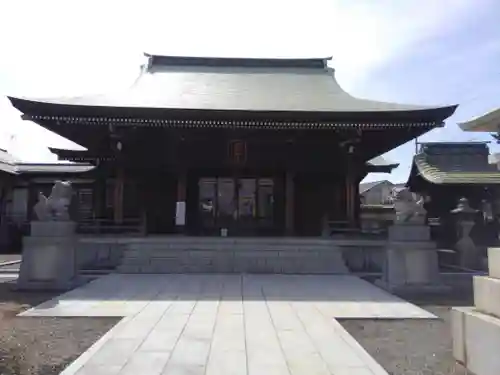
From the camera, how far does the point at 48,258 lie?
10.0 metres

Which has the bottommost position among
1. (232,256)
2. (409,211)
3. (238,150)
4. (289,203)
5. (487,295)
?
(232,256)

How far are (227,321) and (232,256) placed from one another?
6.13 meters

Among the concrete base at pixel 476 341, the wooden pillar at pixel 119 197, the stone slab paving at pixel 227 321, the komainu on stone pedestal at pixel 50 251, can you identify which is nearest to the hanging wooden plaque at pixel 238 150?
the wooden pillar at pixel 119 197

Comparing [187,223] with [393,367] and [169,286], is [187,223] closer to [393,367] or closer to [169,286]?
[169,286]

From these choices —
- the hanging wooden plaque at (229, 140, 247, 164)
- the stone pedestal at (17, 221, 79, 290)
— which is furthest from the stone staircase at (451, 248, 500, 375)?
the hanging wooden plaque at (229, 140, 247, 164)

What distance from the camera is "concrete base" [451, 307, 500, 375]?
381cm

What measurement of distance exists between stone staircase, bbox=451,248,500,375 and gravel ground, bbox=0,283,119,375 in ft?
12.0

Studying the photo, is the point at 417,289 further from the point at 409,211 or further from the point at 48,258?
the point at 48,258

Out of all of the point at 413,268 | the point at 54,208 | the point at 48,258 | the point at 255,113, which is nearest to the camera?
the point at 413,268

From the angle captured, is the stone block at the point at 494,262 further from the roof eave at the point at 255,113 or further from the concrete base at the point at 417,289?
the roof eave at the point at 255,113

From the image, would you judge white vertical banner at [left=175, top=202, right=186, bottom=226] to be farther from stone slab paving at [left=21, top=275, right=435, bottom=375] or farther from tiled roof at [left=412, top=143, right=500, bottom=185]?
tiled roof at [left=412, top=143, right=500, bottom=185]

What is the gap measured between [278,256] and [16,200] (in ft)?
50.6

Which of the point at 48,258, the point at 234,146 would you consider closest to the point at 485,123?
the point at 48,258

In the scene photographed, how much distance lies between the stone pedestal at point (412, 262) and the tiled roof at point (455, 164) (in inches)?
397
